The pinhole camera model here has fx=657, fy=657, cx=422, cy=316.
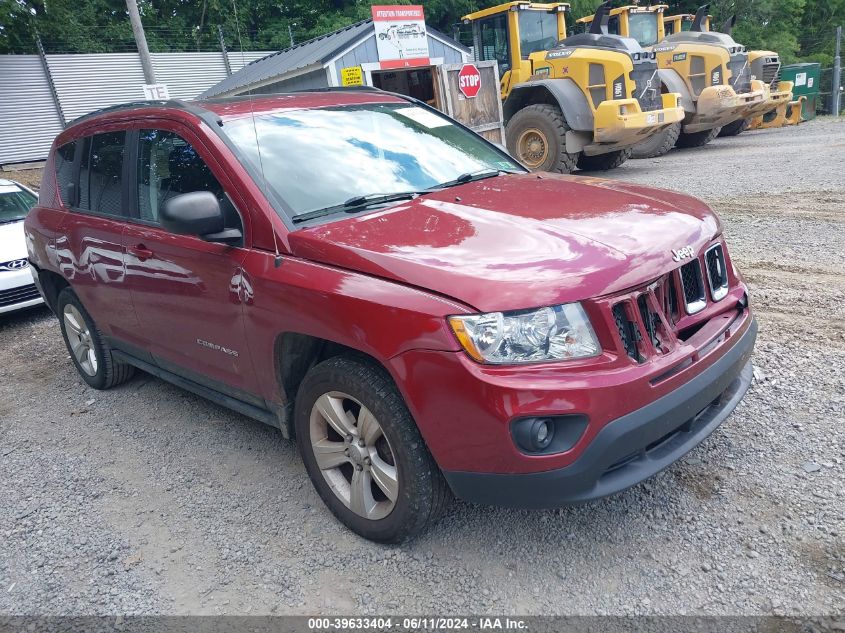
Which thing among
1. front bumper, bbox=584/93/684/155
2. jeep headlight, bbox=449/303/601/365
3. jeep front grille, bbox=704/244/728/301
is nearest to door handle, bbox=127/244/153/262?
jeep headlight, bbox=449/303/601/365

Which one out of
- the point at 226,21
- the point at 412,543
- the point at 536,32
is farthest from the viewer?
the point at 226,21

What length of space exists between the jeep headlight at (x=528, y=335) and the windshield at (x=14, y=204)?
7.42 meters

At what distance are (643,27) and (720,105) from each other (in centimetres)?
333

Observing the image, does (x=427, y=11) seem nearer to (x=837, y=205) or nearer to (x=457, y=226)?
(x=837, y=205)

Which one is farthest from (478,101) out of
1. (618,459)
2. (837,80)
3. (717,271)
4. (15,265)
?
(837,80)

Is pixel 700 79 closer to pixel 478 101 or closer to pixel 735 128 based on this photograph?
pixel 735 128

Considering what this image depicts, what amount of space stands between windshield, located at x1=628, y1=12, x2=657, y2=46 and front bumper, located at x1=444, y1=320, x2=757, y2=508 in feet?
48.3

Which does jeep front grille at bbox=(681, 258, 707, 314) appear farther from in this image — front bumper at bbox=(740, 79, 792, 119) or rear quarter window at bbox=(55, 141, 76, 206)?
front bumper at bbox=(740, 79, 792, 119)

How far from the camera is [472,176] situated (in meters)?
3.59

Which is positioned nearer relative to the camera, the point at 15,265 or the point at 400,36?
the point at 15,265

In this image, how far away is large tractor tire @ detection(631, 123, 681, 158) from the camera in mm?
13516

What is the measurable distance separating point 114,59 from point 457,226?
73.3ft

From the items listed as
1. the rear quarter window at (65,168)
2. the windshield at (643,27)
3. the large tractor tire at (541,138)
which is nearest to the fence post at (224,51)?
the windshield at (643,27)

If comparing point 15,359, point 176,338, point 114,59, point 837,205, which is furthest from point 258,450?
point 114,59
